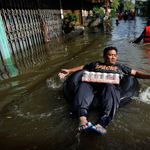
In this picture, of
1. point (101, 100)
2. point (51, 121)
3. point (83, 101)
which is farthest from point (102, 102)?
point (51, 121)

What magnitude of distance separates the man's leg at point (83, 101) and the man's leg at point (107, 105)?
204 millimetres

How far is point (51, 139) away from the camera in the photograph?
2.11 meters

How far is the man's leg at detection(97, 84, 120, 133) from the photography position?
2.14 m

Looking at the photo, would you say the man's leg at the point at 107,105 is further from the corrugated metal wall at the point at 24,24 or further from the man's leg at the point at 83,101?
the corrugated metal wall at the point at 24,24

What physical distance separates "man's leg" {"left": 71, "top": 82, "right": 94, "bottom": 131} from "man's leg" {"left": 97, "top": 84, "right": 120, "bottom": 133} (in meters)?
0.20

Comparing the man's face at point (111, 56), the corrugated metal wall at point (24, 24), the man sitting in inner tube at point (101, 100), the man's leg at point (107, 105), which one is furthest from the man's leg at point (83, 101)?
the corrugated metal wall at point (24, 24)

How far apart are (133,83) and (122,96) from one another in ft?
1.32

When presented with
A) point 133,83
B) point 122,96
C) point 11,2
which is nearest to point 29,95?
point 122,96

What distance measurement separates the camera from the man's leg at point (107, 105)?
214 centimetres

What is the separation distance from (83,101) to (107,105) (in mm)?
375

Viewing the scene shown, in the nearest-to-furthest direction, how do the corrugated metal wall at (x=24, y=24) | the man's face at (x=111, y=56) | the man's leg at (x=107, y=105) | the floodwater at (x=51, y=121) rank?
the floodwater at (x=51, y=121) < the man's leg at (x=107, y=105) < the man's face at (x=111, y=56) < the corrugated metal wall at (x=24, y=24)

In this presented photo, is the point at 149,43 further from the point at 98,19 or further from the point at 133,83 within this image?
the point at 98,19

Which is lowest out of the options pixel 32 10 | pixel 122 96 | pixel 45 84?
pixel 45 84

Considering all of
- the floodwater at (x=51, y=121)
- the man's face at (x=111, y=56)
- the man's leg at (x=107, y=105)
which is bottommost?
the floodwater at (x=51, y=121)
